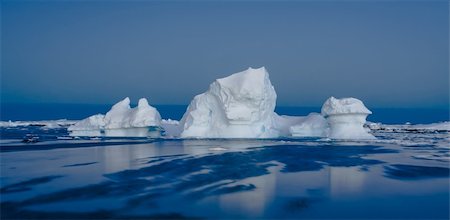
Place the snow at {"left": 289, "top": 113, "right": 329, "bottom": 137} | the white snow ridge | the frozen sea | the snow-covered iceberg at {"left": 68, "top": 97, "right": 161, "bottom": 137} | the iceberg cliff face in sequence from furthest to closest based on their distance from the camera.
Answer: the snow at {"left": 289, "top": 113, "right": 329, "bottom": 137} < the snow-covered iceberg at {"left": 68, "top": 97, "right": 161, "bottom": 137} < the white snow ridge < the iceberg cliff face < the frozen sea

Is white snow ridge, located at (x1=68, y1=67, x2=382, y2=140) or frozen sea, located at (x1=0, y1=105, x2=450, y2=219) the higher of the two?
white snow ridge, located at (x1=68, y1=67, x2=382, y2=140)

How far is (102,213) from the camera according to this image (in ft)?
26.7

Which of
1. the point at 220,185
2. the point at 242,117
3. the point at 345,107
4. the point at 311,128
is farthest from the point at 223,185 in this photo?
the point at 311,128

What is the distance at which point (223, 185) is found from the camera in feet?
36.3

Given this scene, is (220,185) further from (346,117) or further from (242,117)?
(346,117)

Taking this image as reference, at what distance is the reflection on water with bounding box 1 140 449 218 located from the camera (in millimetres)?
8500

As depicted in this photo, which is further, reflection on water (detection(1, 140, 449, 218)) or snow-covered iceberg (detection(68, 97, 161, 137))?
snow-covered iceberg (detection(68, 97, 161, 137))

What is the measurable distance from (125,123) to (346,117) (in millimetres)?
14533

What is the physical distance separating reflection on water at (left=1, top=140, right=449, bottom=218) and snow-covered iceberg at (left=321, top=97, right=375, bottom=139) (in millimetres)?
8393

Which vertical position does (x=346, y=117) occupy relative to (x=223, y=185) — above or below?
above

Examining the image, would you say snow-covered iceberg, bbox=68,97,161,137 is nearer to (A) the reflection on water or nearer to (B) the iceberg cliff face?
(B) the iceberg cliff face

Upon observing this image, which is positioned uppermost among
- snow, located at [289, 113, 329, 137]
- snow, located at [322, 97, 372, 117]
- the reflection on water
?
snow, located at [322, 97, 372, 117]

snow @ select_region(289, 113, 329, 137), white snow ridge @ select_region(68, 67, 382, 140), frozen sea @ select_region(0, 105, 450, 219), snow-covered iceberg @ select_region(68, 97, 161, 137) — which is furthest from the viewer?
snow @ select_region(289, 113, 329, 137)

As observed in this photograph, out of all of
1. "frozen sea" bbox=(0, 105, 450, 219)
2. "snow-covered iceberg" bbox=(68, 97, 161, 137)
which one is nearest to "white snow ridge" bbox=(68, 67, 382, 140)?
"snow-covered iceberg" bbox=(68, 97, 161, 137)
